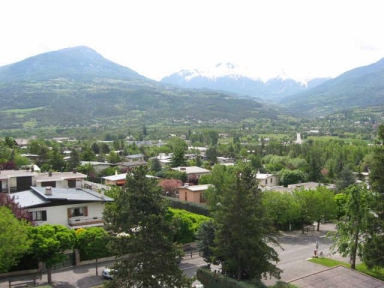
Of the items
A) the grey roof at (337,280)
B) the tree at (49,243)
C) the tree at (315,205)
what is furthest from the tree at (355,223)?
the tree at (49,243)

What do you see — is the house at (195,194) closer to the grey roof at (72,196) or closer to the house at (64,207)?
the grey roof at (72,196)

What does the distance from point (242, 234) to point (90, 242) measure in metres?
11.1

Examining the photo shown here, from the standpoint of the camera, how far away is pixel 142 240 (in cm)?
1644

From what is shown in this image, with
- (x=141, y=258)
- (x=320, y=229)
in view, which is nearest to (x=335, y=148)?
(x=320, y=229)

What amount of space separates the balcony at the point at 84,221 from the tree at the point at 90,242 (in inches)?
125

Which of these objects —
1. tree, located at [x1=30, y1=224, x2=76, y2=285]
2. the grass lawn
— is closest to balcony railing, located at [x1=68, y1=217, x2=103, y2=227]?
tree, located at [x1=30, y1=224, x2=76, y2=285]

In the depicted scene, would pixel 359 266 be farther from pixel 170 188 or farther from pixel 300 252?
pixel 170 188

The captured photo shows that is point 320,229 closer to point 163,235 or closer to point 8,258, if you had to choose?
point 163,235

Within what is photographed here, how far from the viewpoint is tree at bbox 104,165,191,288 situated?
16.3m

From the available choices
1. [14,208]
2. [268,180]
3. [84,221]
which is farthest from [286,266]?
[268,180]

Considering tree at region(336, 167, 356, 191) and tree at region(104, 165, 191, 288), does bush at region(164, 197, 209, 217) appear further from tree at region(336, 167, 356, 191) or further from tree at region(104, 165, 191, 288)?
tree at region(336, 167, 356, 191)

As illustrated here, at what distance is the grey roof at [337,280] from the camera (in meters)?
21.5

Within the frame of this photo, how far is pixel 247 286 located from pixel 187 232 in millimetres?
11536

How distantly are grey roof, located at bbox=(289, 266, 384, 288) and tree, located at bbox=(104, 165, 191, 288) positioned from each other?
27.8 feet
